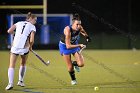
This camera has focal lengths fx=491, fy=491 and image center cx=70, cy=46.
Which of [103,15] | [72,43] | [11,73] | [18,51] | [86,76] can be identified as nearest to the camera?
[11,73]

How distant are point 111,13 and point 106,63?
6.51m

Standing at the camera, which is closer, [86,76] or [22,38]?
[22,38]

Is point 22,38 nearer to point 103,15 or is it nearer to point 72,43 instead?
point 72,43

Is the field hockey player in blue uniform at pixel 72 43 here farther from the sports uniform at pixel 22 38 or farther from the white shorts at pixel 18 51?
the white shorts at pixel 18 51

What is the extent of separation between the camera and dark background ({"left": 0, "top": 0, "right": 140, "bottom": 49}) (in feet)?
74.5

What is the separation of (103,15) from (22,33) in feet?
41.6

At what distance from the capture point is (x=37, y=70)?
14.8m

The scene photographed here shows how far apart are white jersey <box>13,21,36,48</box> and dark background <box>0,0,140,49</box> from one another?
11997 millimetres

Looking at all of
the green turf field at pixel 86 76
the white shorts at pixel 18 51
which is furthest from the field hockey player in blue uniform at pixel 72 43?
the white shorts at pixel 18 51

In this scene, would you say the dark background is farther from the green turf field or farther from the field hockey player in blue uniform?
the field hockey player in blue uniform

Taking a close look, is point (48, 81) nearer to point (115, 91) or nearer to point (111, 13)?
point (115, 91)

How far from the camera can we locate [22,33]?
1058cm

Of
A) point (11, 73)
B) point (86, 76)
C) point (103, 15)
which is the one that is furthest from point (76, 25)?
point (103, 15)

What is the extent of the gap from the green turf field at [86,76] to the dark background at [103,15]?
384 centimetres
